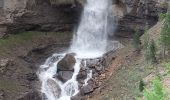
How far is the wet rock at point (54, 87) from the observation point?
169 feet

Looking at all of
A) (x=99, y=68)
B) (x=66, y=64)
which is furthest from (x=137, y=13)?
(x=66, y=64)

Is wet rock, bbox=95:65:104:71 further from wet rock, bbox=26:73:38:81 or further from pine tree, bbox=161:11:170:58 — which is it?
pine tree, bbox=161:11:170:58

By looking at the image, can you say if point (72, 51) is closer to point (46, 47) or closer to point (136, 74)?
point (46, 47)

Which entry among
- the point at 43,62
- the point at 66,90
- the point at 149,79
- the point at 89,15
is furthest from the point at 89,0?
the point at 149,79

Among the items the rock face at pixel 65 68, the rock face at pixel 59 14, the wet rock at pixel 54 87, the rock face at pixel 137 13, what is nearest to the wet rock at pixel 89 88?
the wet rock at pixel 54 87

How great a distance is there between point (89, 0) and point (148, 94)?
1756 inches

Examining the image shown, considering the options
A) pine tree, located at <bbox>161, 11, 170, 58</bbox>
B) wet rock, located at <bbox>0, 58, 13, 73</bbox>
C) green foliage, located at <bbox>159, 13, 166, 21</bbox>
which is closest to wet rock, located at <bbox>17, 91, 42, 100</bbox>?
wet rock, located at <bbox>0, 58, 13, 73</bbox>

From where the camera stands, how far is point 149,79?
4278cm

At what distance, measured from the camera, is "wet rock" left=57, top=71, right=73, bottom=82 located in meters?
52.8

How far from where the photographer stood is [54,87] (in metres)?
52.3

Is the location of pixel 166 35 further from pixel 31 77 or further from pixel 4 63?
pixel 4 63

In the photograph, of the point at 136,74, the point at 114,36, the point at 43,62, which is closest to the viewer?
the point at 136,74

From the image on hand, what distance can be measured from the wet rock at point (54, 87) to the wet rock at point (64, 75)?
0.94 m

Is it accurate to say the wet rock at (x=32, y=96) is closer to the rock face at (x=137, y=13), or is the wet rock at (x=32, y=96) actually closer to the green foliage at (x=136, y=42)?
the green foliage at (x=136, y=42)
